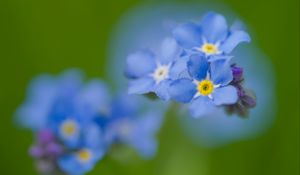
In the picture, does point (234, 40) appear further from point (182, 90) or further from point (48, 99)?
point (48, 99)

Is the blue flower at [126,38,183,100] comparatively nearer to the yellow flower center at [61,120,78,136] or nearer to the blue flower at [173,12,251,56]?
the blue flower at [173,12,251,56]

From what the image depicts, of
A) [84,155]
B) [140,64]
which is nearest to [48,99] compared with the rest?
[84,155]

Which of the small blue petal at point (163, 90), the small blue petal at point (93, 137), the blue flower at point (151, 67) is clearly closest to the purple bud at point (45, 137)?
the small blue petal at point (93, 137)

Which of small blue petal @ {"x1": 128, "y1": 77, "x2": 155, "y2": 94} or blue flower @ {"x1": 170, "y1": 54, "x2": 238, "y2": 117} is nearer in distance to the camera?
blue flower @ {"x1": 170, "y1": 54, "x2": 238, "y2": 117}

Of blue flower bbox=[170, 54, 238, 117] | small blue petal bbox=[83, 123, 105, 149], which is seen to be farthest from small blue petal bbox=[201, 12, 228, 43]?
small blue petal bbox=[83, 123, 105, 149]

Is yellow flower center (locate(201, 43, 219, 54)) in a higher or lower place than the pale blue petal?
lower

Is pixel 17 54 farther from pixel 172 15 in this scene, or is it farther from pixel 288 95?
pixel 288 95
